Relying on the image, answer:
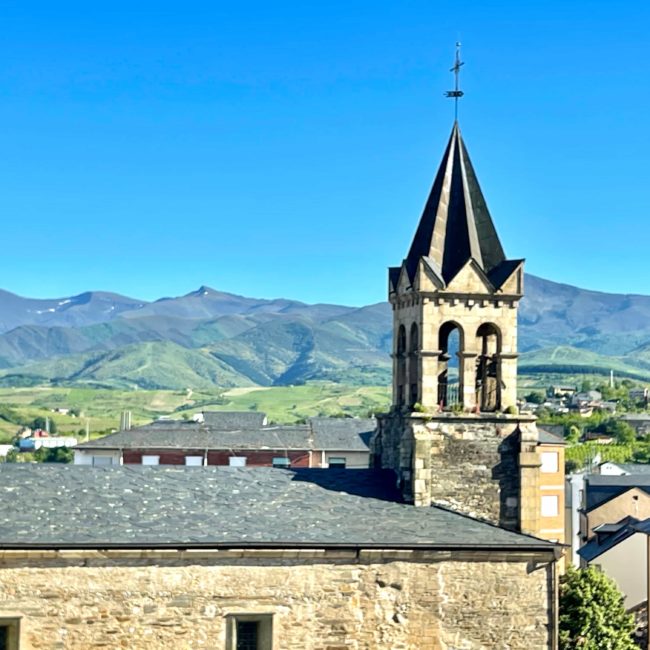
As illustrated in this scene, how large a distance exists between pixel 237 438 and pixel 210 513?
240 feet

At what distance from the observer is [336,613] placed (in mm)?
28078

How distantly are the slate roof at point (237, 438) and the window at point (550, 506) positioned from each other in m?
18.4

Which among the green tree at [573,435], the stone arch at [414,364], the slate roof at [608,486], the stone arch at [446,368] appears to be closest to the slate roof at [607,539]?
the slate roof at [608,486]

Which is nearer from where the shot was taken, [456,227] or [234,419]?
[456,227]

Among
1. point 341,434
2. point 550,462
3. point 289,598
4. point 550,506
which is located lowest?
point 289,598

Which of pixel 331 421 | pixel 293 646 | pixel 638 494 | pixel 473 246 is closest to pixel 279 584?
pixel 293 646

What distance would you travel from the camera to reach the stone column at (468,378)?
109ft

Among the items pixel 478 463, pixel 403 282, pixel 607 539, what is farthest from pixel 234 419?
pixel 478 463

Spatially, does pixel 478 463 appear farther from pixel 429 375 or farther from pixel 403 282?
pixel 403 282

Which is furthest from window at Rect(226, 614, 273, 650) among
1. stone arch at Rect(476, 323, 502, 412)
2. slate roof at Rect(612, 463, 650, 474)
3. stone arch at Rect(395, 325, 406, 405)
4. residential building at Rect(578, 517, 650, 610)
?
slate roof at Rect(612, 463, 650, 474)

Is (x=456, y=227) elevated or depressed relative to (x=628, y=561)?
elevated

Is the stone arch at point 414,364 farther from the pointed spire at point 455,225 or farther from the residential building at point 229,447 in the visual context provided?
the residential building at point 229,447

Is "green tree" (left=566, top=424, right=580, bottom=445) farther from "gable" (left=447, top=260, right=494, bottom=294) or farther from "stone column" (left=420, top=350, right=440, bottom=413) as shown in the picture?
"stone column" (left=420, top=350, right=440, bottom=413)

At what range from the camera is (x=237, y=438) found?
101625 millimetres
